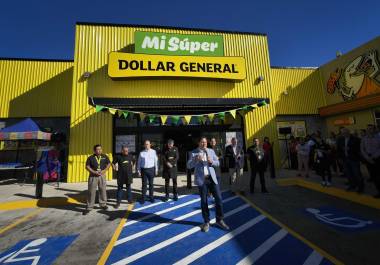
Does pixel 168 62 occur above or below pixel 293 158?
above

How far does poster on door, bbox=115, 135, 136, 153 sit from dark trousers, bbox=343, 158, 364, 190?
9389mm

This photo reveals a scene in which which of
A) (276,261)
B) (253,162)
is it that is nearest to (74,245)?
(276,261)

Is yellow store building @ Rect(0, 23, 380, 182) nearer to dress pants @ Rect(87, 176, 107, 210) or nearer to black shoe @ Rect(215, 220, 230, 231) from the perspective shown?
dress pants @ Rect(87, 176, 107, 210)

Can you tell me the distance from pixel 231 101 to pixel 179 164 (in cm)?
461

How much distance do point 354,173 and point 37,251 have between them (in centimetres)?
801

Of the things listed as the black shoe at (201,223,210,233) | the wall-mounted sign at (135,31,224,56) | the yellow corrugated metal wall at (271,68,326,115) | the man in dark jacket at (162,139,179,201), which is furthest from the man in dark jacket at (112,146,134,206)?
the yellow corrugated metal wall at (271,68,326,115)

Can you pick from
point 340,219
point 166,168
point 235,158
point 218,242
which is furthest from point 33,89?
point 340,219

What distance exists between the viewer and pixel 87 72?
11039 millimetres

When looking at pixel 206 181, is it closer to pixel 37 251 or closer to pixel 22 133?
pixel 37 251

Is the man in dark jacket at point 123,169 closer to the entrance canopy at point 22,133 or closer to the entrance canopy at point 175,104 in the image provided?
the entrance canopy at point 175,104

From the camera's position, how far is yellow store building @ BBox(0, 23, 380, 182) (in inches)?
426

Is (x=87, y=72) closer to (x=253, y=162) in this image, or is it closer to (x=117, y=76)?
(x=117, y=76)

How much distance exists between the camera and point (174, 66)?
11547 mm

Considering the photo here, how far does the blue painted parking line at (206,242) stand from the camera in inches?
128
